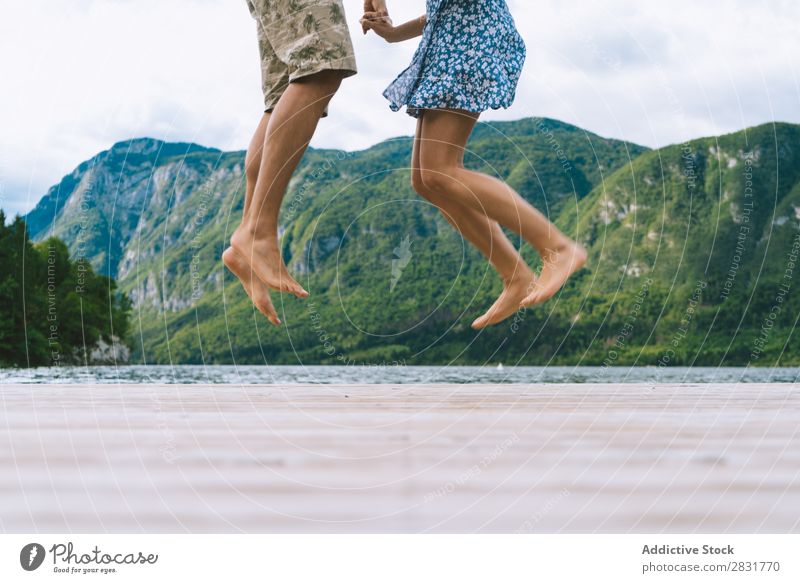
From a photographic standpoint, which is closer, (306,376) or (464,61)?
(464,61)

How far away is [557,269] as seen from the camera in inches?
169

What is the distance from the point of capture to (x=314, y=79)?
3980mm

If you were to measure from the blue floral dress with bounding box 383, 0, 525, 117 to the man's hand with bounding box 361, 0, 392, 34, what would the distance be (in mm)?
275

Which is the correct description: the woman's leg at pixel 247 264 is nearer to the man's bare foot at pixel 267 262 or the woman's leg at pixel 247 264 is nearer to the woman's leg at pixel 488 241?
the man's bare foot at pixel 267 262

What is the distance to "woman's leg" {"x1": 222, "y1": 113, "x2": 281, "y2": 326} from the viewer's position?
14.1 ft

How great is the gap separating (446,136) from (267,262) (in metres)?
1.07

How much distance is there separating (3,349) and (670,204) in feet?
105

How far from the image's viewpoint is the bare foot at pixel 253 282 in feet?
14.1

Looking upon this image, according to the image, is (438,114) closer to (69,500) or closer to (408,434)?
(408,434)

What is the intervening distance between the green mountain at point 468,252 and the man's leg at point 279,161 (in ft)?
2.29

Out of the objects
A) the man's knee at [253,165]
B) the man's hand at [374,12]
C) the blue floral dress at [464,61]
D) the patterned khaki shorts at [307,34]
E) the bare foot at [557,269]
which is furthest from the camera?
the man's hand at [374,12]

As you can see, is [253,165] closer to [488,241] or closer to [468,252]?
[488,241]

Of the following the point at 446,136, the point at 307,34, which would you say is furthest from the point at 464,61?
the point at 307,34
